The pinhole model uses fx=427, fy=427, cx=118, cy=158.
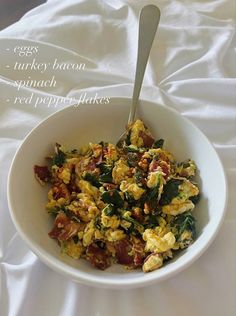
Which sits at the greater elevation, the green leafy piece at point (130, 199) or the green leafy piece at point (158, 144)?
the green leafy piece at point (130, 199)

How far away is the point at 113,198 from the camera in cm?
65

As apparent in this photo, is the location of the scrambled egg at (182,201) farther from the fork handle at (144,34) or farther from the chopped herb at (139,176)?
the fork handle at (144,34)

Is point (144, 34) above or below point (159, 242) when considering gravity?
above

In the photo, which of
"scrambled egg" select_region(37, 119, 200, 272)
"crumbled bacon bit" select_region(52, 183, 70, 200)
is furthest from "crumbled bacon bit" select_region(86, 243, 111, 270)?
"crumbled bacon bit" select_region(52, 183, 70, 200)

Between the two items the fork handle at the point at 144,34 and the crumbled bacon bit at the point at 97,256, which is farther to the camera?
the fork handle at the point at 144,34

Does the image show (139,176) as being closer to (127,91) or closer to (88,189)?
(88,189)

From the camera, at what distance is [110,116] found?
0.81m

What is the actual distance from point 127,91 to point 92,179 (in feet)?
0.90

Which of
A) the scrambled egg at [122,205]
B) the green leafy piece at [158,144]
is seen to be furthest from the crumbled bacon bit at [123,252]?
the green leafy piece at [158,144]

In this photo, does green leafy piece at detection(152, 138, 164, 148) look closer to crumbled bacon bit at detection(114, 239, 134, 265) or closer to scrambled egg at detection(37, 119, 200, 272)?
scrambled egg at detection(37, 119, 200, 272)

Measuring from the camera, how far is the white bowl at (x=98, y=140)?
0.58m

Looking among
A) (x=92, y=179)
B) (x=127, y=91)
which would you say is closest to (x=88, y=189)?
(x=92, y=179)

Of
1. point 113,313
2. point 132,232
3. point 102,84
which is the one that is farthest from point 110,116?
point 113,313

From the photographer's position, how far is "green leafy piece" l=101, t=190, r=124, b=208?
653mm
